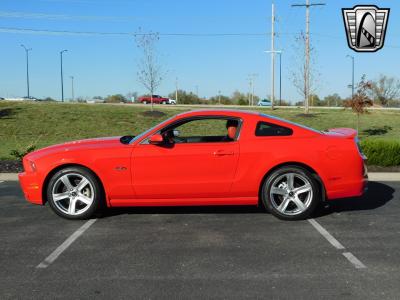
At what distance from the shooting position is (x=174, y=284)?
3.97 m

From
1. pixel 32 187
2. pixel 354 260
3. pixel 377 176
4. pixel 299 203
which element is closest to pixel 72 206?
pixel 32 187

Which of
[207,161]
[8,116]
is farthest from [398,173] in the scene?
[8,116]

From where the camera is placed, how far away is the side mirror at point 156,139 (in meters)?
5.90

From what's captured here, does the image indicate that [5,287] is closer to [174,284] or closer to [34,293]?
[34,293]

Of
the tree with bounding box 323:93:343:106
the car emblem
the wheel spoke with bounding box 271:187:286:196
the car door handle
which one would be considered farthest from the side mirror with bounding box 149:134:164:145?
the tree with bounding box 323:93:343:106

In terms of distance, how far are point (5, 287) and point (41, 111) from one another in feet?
77.9

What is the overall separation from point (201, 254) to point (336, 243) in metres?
Result: 1.56

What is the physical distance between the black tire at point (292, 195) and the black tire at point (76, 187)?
2.21m

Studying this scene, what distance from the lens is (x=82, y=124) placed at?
23000mm

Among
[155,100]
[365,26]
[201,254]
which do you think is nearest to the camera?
[201,254]

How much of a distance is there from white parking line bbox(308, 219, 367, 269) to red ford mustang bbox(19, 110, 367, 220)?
0.22 metres

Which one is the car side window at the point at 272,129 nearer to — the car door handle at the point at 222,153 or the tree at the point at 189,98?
the car door handle at the point at 222,153

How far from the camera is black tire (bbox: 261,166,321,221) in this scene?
19.6 ft

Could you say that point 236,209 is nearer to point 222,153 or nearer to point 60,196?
point 222,153
